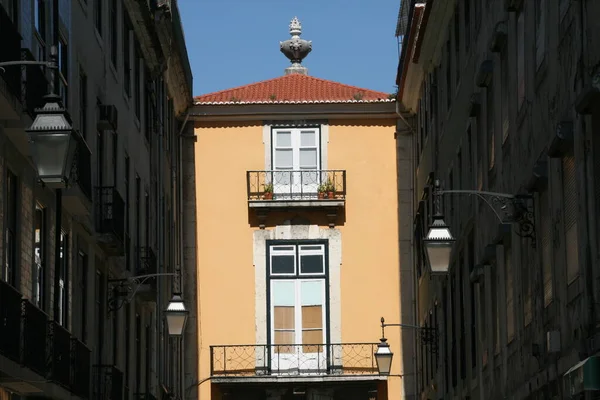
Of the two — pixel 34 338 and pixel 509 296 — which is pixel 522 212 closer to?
pixel 509 296

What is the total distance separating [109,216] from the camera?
87.5ft

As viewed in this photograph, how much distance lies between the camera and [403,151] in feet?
136

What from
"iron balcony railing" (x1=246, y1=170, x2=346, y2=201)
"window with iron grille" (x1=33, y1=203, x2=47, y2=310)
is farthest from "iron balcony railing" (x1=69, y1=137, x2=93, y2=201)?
"iron balcony railing" (x1=246, y1=170, x2=346, y2=201)

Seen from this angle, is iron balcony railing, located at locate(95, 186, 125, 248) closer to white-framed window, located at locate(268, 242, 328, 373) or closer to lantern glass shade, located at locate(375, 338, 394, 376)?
lantern glass shade, located at locate(375, 338, 394, 376)

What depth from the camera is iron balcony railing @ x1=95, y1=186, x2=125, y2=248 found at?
26250 millimetres

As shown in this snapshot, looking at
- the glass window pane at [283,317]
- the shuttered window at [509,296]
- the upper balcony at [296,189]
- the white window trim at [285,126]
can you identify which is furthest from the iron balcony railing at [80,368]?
the white window trim at [285,126]

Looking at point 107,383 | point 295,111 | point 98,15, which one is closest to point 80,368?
point 107,383

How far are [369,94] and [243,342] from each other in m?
7.21

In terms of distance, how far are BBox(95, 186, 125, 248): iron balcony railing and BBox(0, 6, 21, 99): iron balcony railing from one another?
322 inches

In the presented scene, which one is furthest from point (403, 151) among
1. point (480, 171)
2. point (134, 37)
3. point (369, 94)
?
point (480, 171)

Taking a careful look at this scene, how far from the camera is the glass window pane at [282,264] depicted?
41.5 meters

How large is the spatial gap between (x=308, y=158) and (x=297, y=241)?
7.03 feet

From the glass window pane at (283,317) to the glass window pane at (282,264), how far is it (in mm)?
918

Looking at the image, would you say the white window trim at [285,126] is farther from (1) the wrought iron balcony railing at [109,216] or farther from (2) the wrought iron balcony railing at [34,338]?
(2) the wrought iron balcony railing at [34,338]
